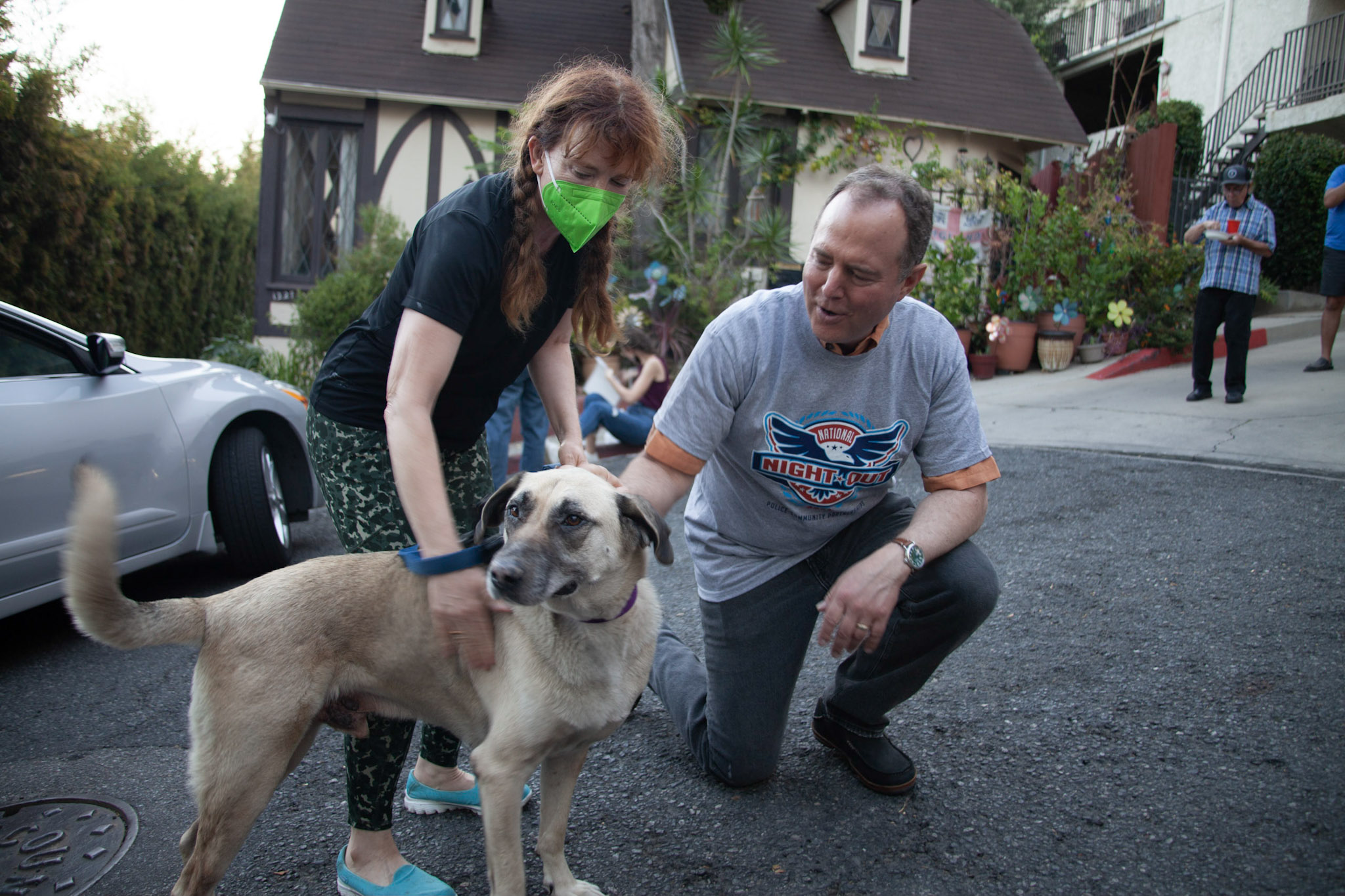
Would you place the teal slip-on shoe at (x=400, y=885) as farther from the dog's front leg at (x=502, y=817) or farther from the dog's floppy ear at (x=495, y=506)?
the dog's floppy ear at (x=495, y=506)

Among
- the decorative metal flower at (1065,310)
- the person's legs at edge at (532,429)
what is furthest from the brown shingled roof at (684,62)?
the person's legs at edge at (532,429)

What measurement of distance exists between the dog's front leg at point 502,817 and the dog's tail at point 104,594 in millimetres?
734

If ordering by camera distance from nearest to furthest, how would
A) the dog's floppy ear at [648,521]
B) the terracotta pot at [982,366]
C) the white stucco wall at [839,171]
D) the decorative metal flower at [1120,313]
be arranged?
1. the dog's floppy ear at [648,521]
2. the decorative metal flower at [1120,313]
3. the terracotta pot at [982,366]
4. the white stucco wall at [839,171]

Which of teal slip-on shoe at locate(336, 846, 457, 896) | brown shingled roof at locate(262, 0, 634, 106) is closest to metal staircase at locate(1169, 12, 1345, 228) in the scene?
brown shingled roof at locate(262, 0, 634, 106)

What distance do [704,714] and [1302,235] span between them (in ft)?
49.4

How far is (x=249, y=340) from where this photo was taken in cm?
1252

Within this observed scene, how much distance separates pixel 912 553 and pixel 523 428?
468cm

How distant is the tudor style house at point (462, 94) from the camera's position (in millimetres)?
12859

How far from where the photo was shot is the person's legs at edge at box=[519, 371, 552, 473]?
6.62 meters

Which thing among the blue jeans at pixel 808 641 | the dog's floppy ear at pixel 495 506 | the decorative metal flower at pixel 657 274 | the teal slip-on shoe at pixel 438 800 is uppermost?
the decorative metal flower at pixel 657 274

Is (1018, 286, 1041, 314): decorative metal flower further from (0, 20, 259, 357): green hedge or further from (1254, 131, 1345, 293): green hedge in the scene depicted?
(0, 20, 259, 357): green hedge

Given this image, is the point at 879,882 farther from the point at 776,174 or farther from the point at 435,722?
the point at 776,174

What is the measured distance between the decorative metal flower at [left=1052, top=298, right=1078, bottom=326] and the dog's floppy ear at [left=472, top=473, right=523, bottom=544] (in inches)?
367

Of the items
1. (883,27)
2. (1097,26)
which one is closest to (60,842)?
(883,27)
